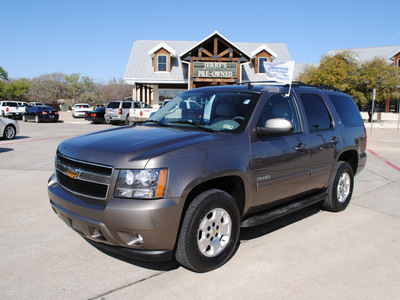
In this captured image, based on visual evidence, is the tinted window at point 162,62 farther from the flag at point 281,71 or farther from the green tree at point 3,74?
the green tree at point 3,74

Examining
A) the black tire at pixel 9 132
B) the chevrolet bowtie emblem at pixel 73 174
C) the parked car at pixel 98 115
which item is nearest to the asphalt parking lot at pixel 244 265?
the chevrolet bowtie emblem at pixel 73 174

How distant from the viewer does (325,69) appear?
30.3 meters

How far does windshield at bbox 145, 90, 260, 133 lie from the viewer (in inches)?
153

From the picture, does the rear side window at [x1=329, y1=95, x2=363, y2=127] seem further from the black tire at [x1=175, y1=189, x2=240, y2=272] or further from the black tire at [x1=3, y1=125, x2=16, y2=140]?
the black tire at [x1=3, y1=125, x2=16, y2=140]

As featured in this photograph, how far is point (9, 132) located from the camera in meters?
14.4

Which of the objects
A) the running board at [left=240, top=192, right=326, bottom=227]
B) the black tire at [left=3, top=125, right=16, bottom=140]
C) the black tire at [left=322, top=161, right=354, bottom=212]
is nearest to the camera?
the running board at [left=240, top=192, right=326, bottom=227]

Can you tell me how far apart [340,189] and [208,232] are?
9.55 feet

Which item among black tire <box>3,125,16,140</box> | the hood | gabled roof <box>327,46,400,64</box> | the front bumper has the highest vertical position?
gabled roof <box>327,46,400,64</box>

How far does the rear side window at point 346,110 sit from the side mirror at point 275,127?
6.54ft

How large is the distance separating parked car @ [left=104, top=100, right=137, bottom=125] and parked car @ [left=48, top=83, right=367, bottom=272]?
20.8m

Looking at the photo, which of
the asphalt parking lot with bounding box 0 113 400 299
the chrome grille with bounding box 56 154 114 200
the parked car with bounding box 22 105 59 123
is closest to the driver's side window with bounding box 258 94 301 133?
the asphalt parking lot with bounding box 0 113 400 299

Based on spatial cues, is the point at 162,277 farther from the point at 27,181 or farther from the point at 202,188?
the point at 27,181

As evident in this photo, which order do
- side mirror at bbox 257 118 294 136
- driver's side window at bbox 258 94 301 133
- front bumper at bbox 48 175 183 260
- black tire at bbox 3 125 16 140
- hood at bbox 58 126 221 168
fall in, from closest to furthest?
front bumper at bbox 48 175 183 260, hood at bbox 58 126 221 168, side mirror at bbox 257 118 294 136, driver's side window at bbox 258 94 301 133, black tire at bbox 3 125 16 140

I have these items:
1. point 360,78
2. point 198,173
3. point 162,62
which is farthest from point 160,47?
point 198,173
